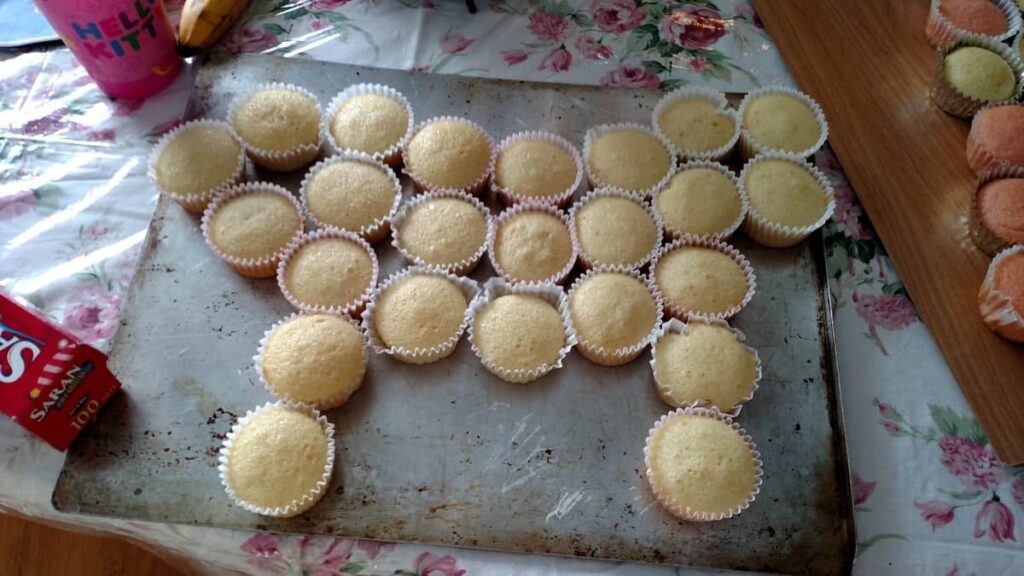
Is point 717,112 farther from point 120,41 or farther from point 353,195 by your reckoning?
point 120,41

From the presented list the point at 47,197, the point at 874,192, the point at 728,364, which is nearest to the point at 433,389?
the point at 728,364

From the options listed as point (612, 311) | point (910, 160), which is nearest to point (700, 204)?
point (612, 311)

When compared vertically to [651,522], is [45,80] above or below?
above

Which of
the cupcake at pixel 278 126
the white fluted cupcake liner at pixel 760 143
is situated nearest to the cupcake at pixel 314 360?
the cupcake at pixel 278 126

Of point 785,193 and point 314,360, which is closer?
point 314,360

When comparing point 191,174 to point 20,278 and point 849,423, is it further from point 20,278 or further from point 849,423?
point 849,423

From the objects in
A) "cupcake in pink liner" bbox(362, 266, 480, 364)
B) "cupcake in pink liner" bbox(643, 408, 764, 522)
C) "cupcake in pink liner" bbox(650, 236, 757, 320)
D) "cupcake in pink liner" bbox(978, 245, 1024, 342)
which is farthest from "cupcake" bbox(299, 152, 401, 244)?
"cupcake in pink liner" bbox(978, 245, 1024, 342)

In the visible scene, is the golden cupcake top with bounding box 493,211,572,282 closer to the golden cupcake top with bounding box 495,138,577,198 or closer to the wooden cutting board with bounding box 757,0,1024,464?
the golden cupcake top with bounding box 495,138,577,198

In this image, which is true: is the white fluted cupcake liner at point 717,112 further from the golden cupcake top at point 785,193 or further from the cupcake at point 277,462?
the cupcake at point 277,462
